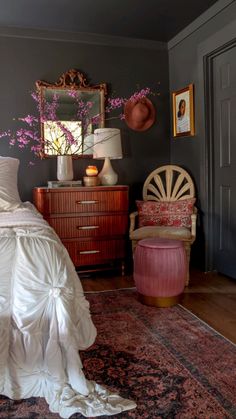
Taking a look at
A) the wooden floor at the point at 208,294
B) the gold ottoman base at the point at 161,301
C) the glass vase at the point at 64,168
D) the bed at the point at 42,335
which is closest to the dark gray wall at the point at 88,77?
the glass vase at the point at 64,168

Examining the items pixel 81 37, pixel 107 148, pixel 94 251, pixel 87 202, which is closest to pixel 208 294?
pixel 94 251

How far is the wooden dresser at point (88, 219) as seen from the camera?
3318 mm

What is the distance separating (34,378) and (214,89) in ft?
9.43

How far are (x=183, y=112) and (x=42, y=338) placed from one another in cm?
287

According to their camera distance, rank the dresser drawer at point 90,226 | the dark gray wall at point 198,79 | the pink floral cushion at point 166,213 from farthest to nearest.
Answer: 1. the pink floral cushion at point 166,213
2. the dresser drawer at point 90,226
3. the dark gray wall at point 198,79

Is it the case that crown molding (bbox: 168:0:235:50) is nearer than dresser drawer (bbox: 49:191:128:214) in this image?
Yes

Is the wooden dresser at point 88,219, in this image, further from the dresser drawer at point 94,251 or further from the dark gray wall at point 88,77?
the dark gray wall at point 88,77

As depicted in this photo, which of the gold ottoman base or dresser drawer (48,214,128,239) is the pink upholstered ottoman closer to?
the gold ottoman base

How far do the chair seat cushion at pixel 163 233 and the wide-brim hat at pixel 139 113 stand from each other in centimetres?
123

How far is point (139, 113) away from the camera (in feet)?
12.8

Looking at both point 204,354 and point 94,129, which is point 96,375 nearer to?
point 204,354

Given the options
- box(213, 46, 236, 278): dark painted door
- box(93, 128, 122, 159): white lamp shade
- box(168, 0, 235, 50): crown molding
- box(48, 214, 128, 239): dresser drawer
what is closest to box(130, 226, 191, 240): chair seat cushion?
box(48, 214, 128, 239): dresser drawer

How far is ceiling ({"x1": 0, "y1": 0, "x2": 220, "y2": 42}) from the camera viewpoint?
10.2ft

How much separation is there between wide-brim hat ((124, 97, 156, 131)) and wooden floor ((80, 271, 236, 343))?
5.24ft
